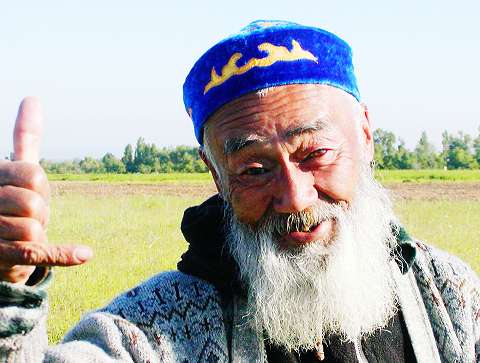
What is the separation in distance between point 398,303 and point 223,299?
63 centimetres

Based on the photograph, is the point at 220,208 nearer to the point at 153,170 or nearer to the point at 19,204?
the point at 19,204

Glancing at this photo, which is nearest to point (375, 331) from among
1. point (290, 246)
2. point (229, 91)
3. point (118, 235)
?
point (290, 246)

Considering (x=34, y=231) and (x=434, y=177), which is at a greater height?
(x=34, y=231)

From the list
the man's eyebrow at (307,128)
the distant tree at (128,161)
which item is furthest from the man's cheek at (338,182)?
the distant tree at (128,161)

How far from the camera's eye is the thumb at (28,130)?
159 cm

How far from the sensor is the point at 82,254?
1.49 meters

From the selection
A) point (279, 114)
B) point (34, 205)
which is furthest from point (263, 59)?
point (34, 205)

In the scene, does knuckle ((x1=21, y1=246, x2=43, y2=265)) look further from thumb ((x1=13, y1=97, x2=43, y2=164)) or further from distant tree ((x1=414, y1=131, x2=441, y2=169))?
distant tree ((x1=414, y1=131, x2=441, y2=169))

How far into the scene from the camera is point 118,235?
495 inches

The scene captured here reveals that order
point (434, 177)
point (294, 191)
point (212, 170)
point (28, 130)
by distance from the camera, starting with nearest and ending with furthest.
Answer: point (28, 130) < point (294, 191) < point (212, 170) < point (434, 177)

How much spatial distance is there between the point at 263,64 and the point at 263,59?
0.02m

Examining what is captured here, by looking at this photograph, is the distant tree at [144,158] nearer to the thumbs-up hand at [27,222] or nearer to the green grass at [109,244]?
the green grass at [109,244]

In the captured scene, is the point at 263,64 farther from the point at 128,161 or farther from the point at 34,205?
the point at 128,161

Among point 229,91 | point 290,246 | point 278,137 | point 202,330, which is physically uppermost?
point 229,91
